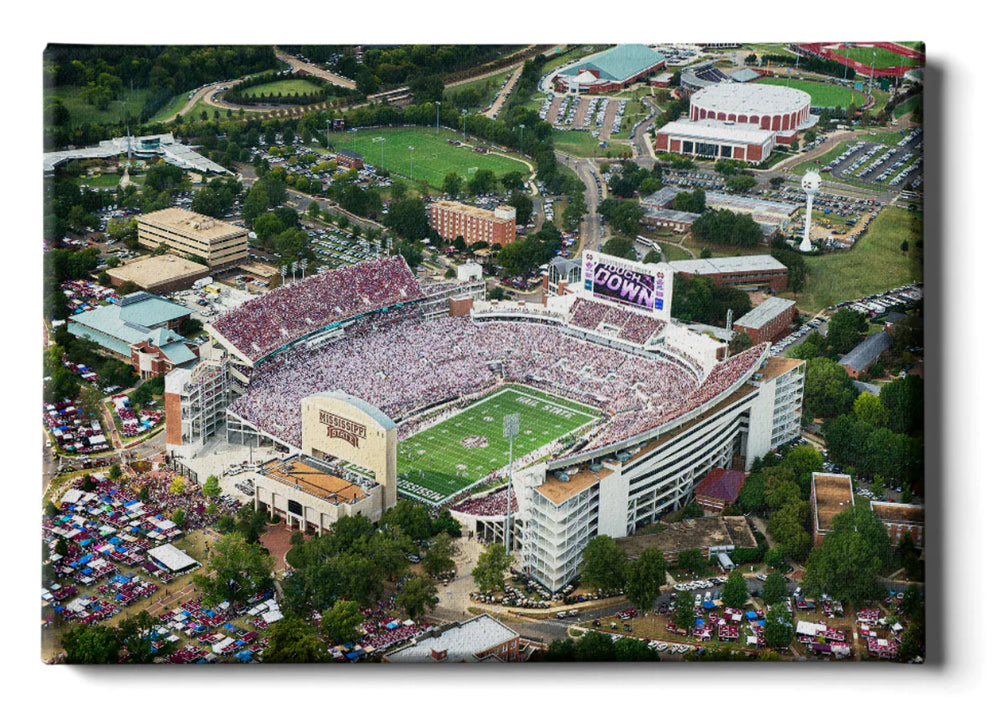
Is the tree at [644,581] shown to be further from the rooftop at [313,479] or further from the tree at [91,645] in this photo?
the tree at [91,645]

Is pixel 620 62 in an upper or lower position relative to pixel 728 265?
upper

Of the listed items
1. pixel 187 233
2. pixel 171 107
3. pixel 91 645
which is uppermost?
pixel 171 107

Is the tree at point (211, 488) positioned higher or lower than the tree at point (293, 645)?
higher

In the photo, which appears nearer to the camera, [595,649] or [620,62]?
[595,649]

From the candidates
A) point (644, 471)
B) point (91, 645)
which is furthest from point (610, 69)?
point (91, 645)

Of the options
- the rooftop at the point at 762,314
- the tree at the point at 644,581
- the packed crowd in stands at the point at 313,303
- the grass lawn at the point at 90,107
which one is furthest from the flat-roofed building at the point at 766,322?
the grass lawn at the point at 90,107

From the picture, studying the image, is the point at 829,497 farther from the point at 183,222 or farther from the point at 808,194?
the point at 183,222

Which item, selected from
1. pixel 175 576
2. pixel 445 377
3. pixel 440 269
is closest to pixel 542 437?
pixel 445 377
